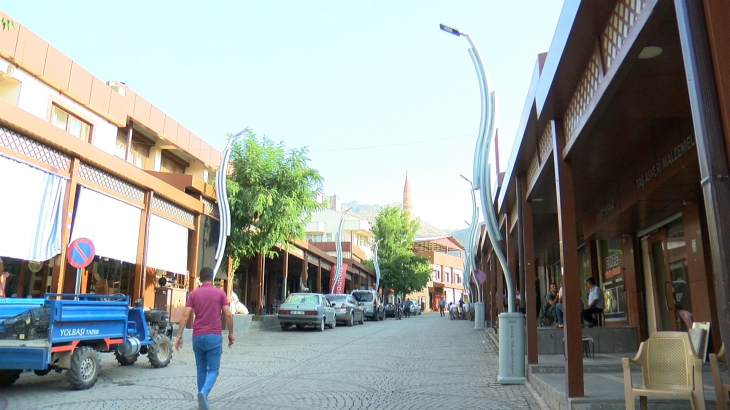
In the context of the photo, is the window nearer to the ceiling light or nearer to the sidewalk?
the sidewalk

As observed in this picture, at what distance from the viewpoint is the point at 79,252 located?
10312mm

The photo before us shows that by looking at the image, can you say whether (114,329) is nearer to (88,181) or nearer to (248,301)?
(88,181)

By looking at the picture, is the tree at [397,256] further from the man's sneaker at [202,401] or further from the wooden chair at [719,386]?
the wooden chair at [719,386]

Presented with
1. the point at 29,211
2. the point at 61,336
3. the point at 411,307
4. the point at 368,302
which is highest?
the point at 29,211

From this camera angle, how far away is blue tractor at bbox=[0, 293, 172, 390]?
7578 mm

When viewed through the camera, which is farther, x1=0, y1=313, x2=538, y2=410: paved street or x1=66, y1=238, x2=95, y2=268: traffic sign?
x1=66, y1=238, x2=95, y2=268: traffic sign

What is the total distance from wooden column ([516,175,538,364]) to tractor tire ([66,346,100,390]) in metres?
6.69

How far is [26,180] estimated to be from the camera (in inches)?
447

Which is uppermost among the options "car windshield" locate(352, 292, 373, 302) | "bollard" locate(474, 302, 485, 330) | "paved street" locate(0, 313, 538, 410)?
"car windshield" locate(352, 292, 373, 302)

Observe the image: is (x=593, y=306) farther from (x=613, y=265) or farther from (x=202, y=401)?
(x=202, y=401)

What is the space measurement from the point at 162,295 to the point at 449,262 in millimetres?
69234

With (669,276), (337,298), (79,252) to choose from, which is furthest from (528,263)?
(337,298)

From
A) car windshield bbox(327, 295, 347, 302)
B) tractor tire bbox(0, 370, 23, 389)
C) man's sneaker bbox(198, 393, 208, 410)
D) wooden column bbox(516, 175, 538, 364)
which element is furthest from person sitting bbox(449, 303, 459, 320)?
man's sneaker bbox(198, 393, 208, 410)

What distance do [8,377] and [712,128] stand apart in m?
9.37
